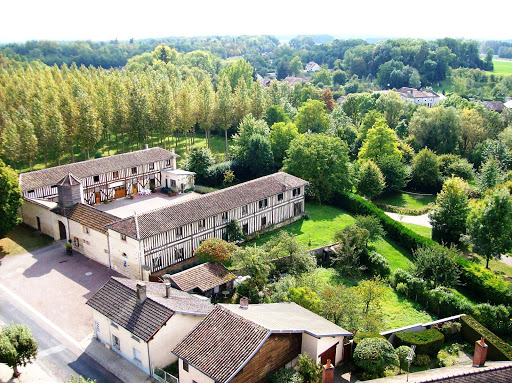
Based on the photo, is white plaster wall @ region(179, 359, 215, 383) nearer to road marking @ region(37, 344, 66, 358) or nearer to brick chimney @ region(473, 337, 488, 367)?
road marking @ region(37, 344, 66, 358)

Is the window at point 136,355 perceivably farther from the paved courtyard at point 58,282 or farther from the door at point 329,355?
the door at point 329,355

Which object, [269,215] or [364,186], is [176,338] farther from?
[364,186]

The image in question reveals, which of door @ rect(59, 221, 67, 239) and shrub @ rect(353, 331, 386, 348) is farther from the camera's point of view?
door @ rect(59, 221, 67, 239)

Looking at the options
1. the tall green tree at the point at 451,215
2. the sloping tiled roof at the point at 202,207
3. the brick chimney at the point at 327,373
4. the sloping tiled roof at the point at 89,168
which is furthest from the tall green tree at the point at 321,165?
the brick chimney at the point at 327,373

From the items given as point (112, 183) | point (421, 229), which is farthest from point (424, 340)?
point (112, 183)

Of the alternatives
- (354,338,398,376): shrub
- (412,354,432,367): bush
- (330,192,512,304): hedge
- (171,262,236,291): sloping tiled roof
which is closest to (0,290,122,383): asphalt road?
(171,262,236,291): sloping tiled roof

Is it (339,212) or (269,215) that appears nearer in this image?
(269,215)

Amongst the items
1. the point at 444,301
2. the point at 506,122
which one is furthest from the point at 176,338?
the point at 506,122
